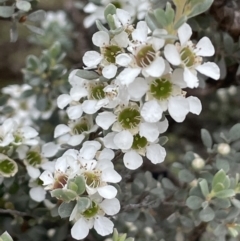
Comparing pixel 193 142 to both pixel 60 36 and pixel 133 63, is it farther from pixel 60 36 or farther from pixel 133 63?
pixel 133 63

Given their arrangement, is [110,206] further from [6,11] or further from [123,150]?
[6,11]

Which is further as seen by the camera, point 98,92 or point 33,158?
point 33,158

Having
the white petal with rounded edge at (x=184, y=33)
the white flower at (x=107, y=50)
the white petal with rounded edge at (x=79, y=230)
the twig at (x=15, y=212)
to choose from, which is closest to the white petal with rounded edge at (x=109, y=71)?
the white flower at (x=107, y=50)

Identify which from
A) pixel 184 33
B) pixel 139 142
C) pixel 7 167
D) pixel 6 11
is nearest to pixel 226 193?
pixel 139 142

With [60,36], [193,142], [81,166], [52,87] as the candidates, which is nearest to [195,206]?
[81,166]

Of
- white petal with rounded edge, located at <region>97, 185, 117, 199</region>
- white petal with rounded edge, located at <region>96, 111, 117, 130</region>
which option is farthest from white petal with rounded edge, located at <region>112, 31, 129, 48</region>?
white petal with rounded edge, located at <region>97, 185, 117, 199</region>

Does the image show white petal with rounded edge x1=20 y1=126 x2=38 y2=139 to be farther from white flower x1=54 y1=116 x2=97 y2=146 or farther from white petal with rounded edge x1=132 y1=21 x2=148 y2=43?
white petal with rounded edge x1=132 y1=21 x2=148 y2=43
